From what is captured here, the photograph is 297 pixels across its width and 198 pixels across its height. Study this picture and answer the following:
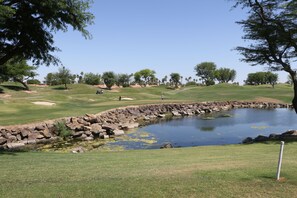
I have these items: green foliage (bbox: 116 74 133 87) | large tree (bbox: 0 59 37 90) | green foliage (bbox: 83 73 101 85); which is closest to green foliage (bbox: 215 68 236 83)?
green foliage (bbox: 116 74 133 87)

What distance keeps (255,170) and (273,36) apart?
1355 cm

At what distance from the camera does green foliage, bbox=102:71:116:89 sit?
102 metres

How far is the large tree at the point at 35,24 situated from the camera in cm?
1441

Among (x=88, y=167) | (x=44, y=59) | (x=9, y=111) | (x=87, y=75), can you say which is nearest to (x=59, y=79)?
(x=87, y=75)

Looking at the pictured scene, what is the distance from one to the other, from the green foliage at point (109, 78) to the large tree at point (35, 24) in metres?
85.6

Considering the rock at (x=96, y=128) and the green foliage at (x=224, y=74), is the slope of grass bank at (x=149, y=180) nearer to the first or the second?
the rock at (x=96, y=128)

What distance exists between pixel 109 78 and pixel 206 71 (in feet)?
230

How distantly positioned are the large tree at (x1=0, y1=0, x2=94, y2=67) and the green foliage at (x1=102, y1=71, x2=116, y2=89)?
3369 inches

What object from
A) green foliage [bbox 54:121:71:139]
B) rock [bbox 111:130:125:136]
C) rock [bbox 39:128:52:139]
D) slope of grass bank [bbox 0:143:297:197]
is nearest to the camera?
slope of grass bank [bbox 0:143:297:197]

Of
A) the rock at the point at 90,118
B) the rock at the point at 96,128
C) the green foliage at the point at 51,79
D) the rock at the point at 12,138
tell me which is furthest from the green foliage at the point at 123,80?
the rock at the point at 12,138

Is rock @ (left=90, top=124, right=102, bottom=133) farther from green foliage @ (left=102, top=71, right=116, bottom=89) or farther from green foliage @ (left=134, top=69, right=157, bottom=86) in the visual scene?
green foliage @ (left=134, top=69, right=157, bottom=86)

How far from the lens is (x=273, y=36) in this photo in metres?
20.9

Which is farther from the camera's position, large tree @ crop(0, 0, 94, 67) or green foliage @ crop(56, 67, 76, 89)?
green foliage @ crop(56, 67, 76, 89)

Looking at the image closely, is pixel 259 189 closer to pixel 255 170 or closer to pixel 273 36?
pixel 255 170
